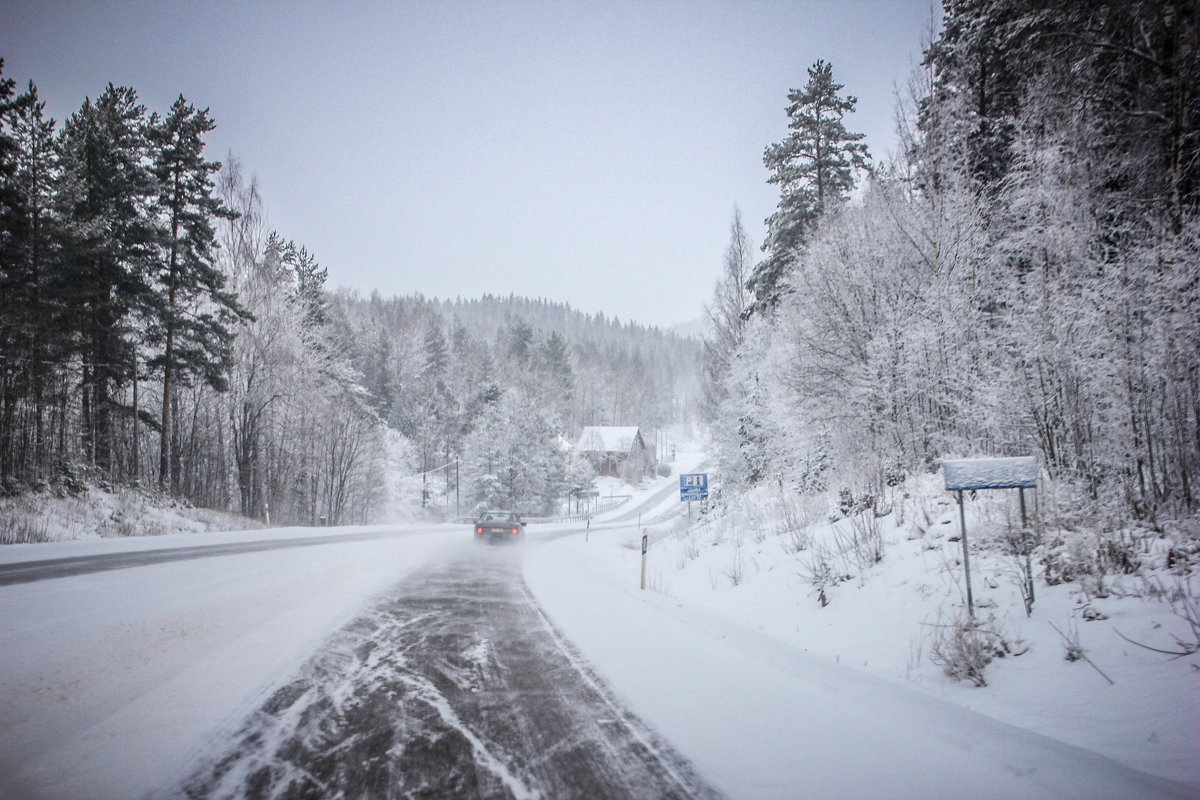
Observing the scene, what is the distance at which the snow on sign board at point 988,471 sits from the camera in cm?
510

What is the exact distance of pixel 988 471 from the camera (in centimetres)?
516

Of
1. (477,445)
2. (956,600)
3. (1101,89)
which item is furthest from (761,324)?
(477,445)

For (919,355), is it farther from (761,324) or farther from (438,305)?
(438,305)

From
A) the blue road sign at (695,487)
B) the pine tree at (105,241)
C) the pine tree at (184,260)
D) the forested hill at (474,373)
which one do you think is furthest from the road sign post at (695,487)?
the pine tree at (105,241)

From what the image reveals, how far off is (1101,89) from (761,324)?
12359mm

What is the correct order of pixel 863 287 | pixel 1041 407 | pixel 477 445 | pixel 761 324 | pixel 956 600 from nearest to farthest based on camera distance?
pixel 956 600, pixel 1041 407, pixel 863 287, pixel 761 324, pixel 477 445

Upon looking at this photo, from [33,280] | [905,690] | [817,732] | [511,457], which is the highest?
[33,280]

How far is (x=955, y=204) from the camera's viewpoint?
10930mm

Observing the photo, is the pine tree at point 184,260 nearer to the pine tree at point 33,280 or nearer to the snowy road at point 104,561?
the pine tree at point 33,280

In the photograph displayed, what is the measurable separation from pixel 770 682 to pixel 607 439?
74.3 metres

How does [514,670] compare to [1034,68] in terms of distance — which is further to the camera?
[1034,68]

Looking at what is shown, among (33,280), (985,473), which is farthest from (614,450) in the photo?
(985,473)

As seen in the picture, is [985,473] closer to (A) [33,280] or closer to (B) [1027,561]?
(B) [1027,561]

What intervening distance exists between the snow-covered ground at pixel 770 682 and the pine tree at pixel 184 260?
53.7 feet
